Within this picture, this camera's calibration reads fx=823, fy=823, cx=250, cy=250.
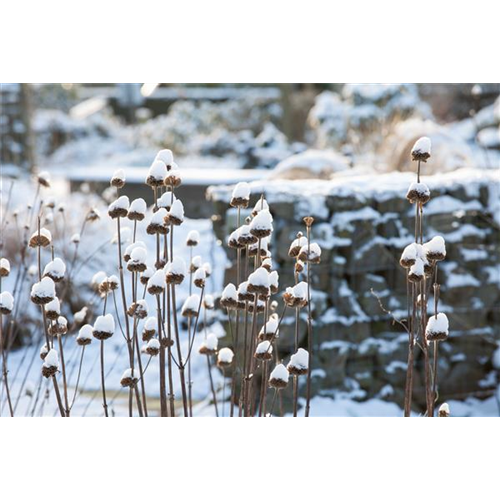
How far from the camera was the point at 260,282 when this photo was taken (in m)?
1.71

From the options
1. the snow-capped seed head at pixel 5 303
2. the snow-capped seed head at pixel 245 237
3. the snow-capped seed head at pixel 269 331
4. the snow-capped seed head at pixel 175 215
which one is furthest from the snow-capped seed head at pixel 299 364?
the snow-capped seed head at pixel 5 303

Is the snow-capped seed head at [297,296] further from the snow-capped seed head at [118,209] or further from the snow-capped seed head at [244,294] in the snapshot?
the snow-capped seed head at [118,209]

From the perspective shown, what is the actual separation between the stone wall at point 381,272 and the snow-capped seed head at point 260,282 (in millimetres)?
2106

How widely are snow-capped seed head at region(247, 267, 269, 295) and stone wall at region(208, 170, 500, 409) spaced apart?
211 centimetres

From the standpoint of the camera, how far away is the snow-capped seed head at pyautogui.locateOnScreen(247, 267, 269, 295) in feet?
5.60

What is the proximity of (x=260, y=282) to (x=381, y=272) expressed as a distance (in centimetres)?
244

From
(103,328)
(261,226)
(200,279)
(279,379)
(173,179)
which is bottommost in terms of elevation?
(279,379)

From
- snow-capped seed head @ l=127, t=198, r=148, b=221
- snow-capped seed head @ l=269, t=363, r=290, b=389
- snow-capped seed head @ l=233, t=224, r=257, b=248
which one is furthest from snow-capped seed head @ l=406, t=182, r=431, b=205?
snow-capped seed head @ l=127, t=198, r=148, b=221

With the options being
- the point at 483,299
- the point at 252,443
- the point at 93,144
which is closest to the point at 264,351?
the point at 252,443

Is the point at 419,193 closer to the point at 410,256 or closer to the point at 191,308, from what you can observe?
the point at 410,256

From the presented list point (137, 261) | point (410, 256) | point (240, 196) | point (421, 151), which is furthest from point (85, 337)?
point (421, 151)

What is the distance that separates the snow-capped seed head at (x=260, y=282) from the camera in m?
1.71
